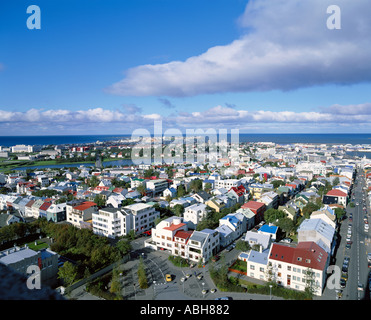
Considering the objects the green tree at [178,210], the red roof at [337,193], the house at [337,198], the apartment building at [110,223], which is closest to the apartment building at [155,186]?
the green tree at [178,210]

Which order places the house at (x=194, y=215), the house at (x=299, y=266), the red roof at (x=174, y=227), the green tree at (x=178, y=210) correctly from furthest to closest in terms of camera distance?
1. the green tree at (x=178, y=210)
2. the house at (x=194, y=215)
3. the red roof at (x=174, y=227)
4. the house at (x=299, y=266)

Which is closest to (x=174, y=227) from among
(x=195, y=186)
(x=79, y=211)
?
(x=79, y=211)

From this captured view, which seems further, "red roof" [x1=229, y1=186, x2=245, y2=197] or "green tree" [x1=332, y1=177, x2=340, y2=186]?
"green tree" [x1=332, y1=177, x2=340, y2=186]

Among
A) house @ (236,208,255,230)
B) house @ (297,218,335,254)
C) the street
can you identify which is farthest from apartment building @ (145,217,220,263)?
the street

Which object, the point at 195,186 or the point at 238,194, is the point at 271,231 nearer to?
the point at 238,194

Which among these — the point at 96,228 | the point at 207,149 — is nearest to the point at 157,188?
the point at 96,228

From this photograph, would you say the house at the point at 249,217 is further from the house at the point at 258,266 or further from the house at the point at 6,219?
Result: the house at the point at 6,219

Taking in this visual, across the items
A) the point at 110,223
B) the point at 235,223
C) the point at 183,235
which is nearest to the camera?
the point at 183,235

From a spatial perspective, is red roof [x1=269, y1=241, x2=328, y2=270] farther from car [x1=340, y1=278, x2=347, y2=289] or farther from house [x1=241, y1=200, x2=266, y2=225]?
house [x1=241, y1=200, x2=266, y2=225]
